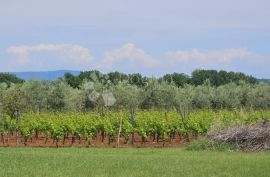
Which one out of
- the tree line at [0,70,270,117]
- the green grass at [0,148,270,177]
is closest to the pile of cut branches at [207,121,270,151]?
the green grass at [0,148,270,177]

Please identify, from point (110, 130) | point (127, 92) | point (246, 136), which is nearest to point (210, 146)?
point (246, 136)

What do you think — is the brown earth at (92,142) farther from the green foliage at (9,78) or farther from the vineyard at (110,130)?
the green foliage at (9,78)

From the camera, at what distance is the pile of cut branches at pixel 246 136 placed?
23875mm

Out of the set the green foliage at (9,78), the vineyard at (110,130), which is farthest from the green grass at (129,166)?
the green foliage at (9,78)

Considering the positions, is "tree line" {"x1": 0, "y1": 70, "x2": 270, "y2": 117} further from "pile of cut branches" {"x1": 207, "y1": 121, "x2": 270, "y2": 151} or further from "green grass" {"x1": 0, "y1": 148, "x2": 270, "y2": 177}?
"green grass" {"x1": 0, "y1": 148, "x2": 270, "y2": 177}

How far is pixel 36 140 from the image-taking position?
32906 mm

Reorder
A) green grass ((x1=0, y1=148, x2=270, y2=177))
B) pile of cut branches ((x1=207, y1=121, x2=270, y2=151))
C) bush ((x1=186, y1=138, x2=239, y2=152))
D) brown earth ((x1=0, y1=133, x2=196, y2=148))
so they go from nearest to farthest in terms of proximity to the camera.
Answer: green grass ((x1=0, y1=148, x2=270, y2=177)) → pile of cut branches ((x1=207, y1=121, x2=270, y2=151)) → bush ((x1=186, y1=138, x2=239, y2=152)) → brown earth ((x1=0, y1=133, x2=196, y2=148))

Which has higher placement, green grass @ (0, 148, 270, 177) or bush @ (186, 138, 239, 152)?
bush @ (186, 138, 239, 152)

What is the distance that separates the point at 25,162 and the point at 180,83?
7990 centimetres

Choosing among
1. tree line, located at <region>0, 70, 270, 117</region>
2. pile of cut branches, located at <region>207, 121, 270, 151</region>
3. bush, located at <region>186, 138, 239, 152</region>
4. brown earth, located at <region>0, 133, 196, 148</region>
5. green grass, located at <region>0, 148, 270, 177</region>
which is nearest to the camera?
green grass, located at <region>0, 148, 270, 177</region>

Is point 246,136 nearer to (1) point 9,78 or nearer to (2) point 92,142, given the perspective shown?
(2) point 92,142

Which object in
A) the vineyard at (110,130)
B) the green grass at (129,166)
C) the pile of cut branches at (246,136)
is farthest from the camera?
the vineyard at (110,130)

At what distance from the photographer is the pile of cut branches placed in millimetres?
23875

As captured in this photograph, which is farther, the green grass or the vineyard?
the vineyard
